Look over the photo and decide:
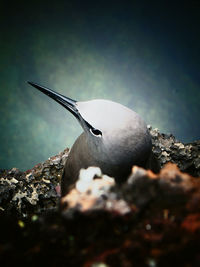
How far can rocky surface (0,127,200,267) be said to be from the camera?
61cm

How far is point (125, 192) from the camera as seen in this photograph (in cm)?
80

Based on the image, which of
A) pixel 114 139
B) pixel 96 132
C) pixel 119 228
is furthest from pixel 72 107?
pixel 119 228

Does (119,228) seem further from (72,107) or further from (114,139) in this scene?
(72,107)

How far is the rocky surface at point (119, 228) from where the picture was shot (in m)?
0.61

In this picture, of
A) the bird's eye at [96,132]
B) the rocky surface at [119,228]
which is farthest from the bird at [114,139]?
the rocky surface at [119,228]

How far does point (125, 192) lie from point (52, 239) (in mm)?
377

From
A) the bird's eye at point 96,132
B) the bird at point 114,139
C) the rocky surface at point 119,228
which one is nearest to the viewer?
the rocky surface at point 119,228

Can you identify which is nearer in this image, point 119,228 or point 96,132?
point 119,228

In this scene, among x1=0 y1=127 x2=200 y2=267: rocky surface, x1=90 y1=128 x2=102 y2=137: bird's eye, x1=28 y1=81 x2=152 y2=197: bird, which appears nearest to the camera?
x1=0 y1=127 x2=200 y2=267: rocky surface

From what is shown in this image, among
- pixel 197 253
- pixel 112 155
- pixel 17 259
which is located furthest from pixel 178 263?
pixel 112 155

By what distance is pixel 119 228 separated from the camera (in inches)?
28.0

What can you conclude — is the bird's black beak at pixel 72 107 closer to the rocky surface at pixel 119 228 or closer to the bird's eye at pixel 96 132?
the bird's eye at pixel 96 132

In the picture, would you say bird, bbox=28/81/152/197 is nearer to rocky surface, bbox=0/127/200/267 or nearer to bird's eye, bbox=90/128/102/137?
bird's eye, bbox=90/128/102/137

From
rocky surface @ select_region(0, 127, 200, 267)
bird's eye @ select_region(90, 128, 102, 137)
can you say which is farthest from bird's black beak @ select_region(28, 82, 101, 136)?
rocky surface @ select_region(0, 127, 200, 267)
